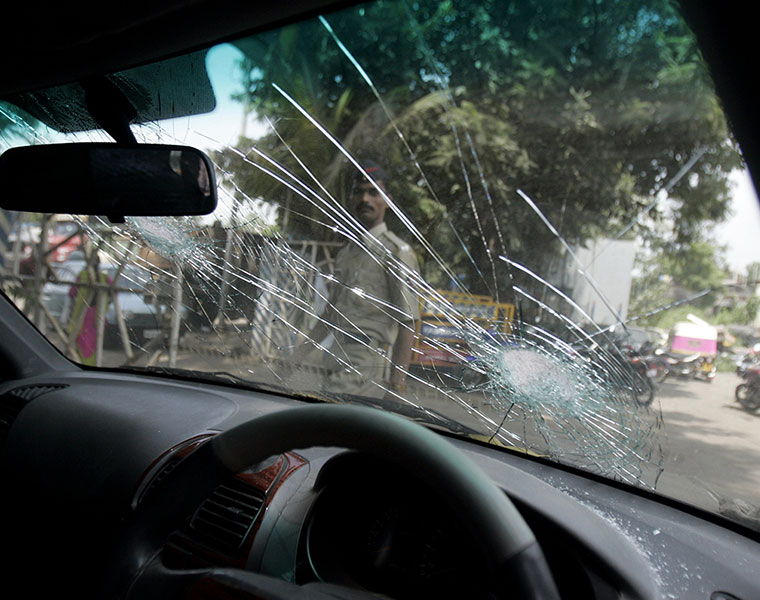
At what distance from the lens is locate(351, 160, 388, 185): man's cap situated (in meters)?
2.44

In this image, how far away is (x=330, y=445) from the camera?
1.23 metres

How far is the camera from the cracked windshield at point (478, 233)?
1755 millimetres

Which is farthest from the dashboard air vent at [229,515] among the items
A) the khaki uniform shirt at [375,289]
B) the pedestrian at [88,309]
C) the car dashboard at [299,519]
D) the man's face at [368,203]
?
the pedestrian at [88,309]

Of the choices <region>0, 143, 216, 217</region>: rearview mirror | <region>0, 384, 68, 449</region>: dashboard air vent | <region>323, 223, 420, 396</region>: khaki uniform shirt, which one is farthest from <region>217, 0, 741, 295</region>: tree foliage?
<region>0, 384, 68, 449</region>: dashboard air vent

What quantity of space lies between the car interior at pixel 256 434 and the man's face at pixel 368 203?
93 mm

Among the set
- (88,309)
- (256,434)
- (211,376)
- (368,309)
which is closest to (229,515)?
(256,434)

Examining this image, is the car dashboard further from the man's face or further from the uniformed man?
the man's face

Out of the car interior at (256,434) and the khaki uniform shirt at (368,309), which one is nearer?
the car interior at (256,434)

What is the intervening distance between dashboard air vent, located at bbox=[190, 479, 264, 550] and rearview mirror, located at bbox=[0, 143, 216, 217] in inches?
39.8

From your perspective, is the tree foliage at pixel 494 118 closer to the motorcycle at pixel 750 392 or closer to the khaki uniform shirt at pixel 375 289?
the khaki uniform shirt at pixel 375 289

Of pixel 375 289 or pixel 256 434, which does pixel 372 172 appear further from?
pixel 256 434

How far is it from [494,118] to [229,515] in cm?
182

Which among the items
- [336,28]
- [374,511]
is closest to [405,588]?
[374,511]

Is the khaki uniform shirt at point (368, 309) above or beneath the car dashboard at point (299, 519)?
above
